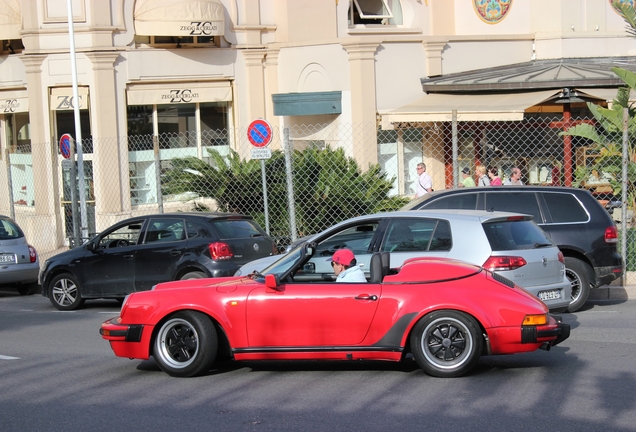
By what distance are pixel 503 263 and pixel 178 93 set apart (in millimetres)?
15249

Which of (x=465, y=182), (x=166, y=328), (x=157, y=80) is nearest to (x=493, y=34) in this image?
(x=465, y=182)

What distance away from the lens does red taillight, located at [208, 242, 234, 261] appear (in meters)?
12.9

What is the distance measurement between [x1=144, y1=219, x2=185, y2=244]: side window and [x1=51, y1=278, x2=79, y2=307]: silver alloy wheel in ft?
5.13

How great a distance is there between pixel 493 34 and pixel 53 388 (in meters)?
17.4

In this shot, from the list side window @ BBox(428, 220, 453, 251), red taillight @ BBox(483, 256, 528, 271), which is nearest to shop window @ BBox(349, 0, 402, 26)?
side window @ BBox(428, 220, 453, 251)

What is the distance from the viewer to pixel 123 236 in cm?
1399

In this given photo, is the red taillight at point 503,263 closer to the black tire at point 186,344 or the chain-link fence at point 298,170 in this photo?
the black tire at point 186,344

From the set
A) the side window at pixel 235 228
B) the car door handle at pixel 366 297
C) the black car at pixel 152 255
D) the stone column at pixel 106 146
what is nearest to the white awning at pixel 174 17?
the stone column at pixel 106 146

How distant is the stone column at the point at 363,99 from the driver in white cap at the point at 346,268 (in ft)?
43.3

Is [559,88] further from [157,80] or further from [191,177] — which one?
[157,80]

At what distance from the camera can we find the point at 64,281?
14.0m

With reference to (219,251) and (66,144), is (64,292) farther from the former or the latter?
(66,144)

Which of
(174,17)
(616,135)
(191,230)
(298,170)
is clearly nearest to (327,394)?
(191,230)

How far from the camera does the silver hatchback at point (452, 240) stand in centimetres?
960
